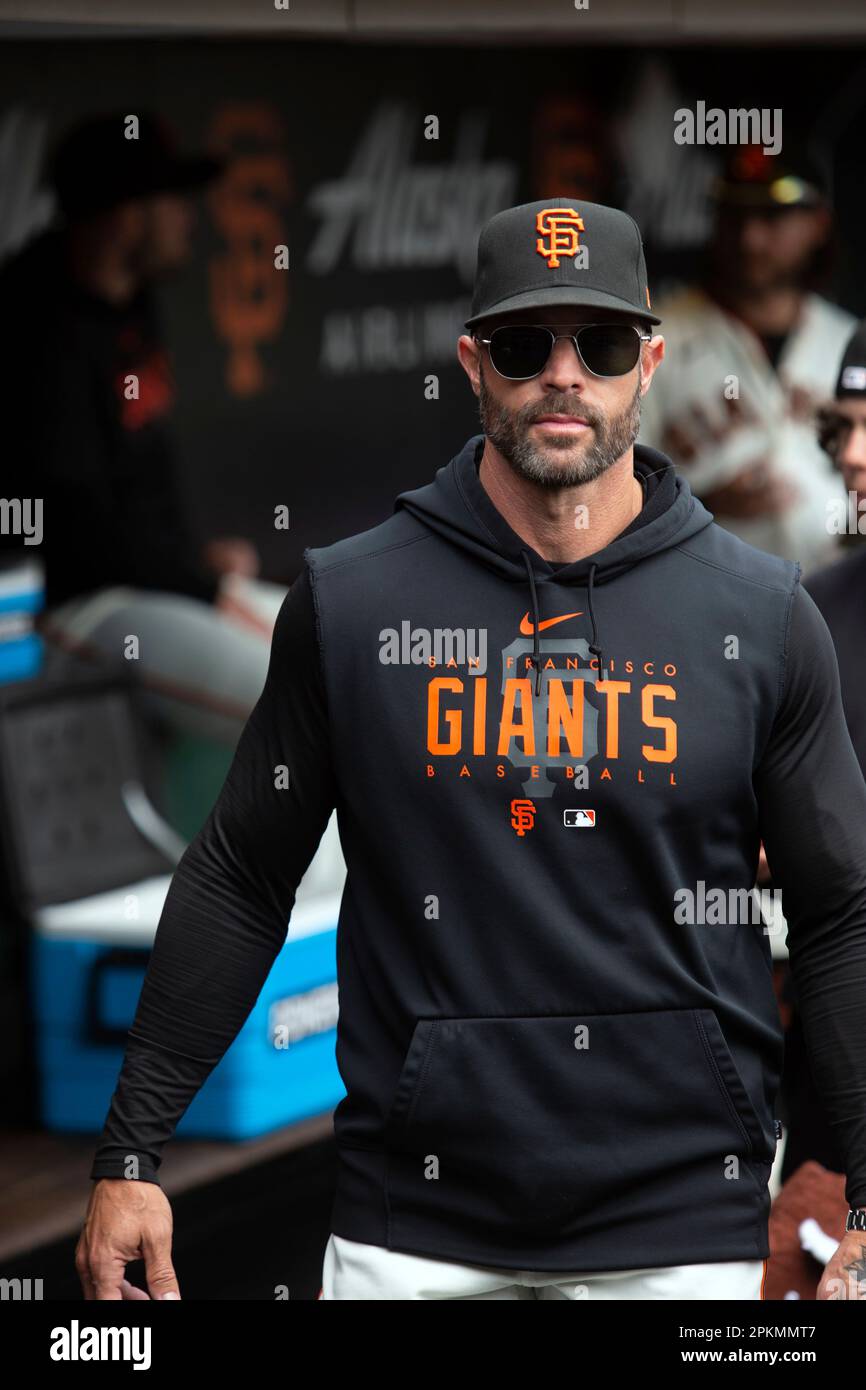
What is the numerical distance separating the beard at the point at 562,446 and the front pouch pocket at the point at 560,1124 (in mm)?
658

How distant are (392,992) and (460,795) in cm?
26

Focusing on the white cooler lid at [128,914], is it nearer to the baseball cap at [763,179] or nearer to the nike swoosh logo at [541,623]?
the nike swoosh logo at [541,623]

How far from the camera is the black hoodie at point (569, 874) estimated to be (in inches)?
102

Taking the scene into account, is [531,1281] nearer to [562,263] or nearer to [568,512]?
[568,512]

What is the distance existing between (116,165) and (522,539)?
3.24 meters

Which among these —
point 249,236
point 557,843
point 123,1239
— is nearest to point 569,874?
point 557,843

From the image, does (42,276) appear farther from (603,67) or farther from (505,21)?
(603,67)

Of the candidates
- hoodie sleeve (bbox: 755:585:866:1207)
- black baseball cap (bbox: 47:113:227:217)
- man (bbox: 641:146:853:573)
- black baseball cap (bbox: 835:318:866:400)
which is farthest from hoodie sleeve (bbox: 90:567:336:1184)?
man (bbox: 641:146:853:573)

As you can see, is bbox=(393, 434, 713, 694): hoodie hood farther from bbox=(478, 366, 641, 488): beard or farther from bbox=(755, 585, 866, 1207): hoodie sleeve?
bbox=(755, 585, 866, 1207): hoodie sleeve

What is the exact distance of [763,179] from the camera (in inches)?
270

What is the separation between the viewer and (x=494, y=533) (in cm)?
273

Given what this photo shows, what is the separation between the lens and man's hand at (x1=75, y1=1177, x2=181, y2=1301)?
275 centimetres

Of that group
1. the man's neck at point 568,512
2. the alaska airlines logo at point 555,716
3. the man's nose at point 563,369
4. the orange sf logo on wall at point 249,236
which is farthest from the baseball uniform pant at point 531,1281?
the orange sf logo on wall at point 249,236

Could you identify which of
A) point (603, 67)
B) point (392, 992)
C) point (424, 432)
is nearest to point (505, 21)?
point (603, 67)
